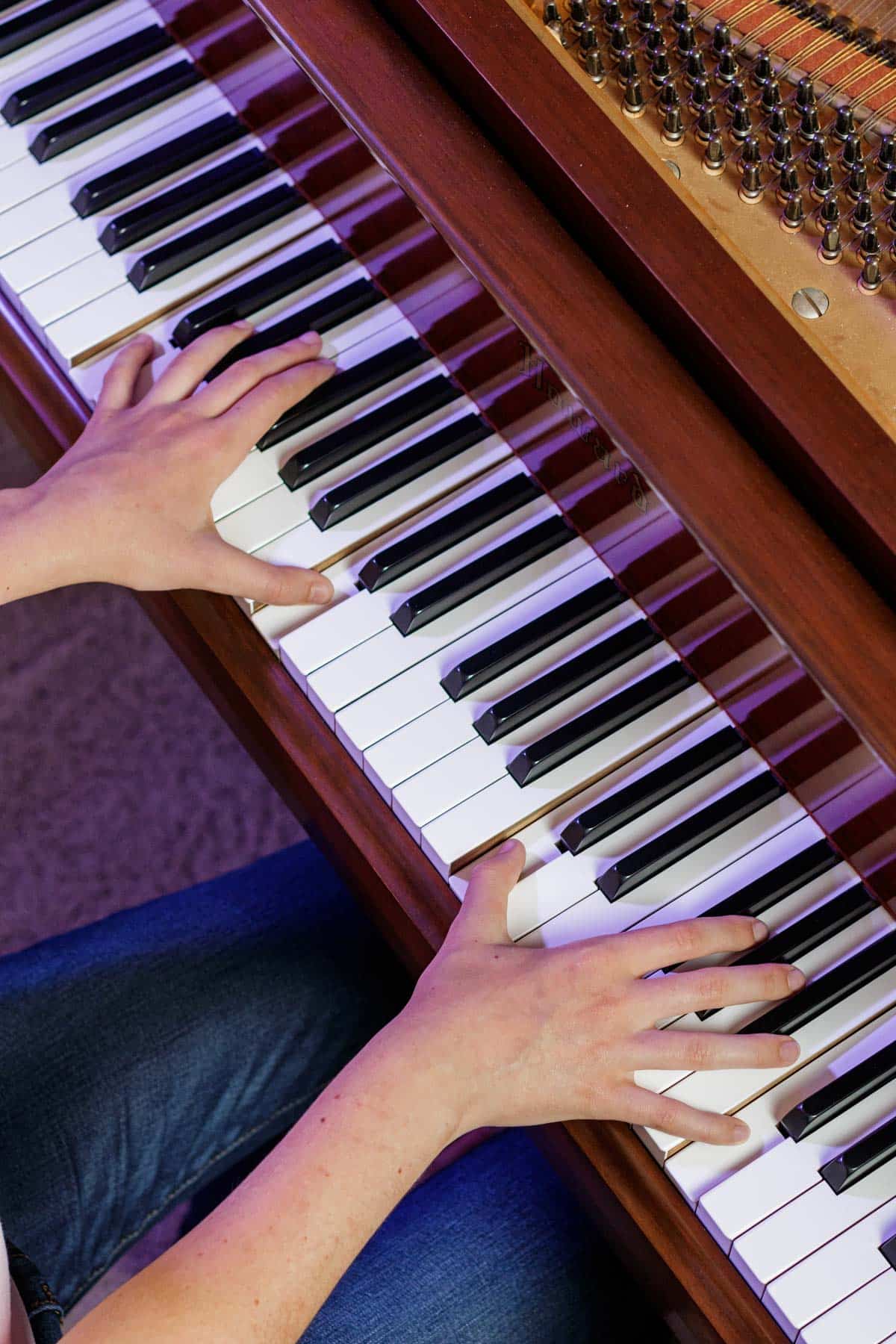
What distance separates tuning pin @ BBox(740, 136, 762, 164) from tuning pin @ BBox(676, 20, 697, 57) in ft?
0.39

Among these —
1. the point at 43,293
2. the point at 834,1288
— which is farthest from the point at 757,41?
the point at 834,1288

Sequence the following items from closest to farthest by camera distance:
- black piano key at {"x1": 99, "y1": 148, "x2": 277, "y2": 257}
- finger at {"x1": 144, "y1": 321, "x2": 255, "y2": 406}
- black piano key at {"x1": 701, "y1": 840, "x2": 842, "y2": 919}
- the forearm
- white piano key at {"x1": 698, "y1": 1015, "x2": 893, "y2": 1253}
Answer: the forearm → white piano key at {"x1": 698, "y1": 1015, "x2": 893, "y2": 1253} → black piano key at {"x1": 701, "y1": 840, "x2": 842, "y2": 919} → finger at {"x1": 144, "y1": 321, "x2": 255, "y2": 406} → black piano key at {"x1": 99, "y1": 148, "x2": 277, "y2": 257}

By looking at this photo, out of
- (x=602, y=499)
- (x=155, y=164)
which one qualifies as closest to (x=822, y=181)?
(x=602, y=499)

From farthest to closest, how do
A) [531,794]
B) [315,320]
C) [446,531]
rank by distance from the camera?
[315,320], [446,531], [531,794]

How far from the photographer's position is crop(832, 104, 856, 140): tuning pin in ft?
4.80

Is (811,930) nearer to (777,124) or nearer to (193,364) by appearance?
(777,124)

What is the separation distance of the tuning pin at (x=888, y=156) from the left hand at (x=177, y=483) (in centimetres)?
63

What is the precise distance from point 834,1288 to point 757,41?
1212mm

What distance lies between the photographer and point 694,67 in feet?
4.95

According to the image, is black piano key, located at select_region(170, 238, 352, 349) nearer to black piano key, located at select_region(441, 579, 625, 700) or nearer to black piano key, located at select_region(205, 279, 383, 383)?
black piano key, located at select_region(205, 279, 383, 383)

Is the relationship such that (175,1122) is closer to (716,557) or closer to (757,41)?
(716,557)

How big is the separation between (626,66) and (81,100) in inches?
30.2

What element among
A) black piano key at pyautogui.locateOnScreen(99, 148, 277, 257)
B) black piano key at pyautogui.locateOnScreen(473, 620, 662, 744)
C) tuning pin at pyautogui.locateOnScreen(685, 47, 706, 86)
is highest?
black piano key at pyautogui.locateOnScreen(99, 148, 277, 257)

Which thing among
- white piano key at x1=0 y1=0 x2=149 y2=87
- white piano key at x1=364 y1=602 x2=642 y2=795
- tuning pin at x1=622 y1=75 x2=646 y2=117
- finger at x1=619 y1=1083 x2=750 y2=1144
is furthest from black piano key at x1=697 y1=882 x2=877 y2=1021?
white piano key at x1=0 y1=0 x2=149 y2=87
